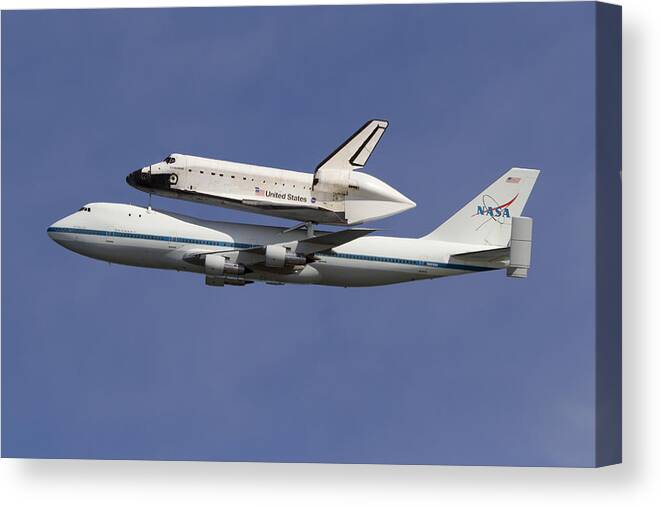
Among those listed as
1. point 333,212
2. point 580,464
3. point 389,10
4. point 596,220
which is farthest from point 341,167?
point 580,464

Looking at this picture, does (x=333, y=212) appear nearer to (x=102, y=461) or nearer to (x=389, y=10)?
(x=389, y=10)

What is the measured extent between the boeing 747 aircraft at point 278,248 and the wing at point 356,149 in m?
1.67

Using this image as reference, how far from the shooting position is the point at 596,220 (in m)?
27.7

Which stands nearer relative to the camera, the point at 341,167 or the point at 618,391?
the point at 618,391

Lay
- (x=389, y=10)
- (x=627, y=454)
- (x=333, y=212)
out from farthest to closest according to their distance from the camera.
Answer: (x=333, y=212) → (x=389, y=10) → (x=627, y=454)

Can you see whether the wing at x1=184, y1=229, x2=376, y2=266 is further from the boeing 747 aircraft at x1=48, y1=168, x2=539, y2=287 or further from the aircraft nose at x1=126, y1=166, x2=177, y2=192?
the aircraft nose at x1=126, y1=166, x2=177, y2=192

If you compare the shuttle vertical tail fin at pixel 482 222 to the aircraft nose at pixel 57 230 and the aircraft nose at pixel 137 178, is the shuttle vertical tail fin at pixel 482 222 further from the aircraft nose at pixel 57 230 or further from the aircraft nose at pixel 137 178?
the aircraft nose at pixel 57 230

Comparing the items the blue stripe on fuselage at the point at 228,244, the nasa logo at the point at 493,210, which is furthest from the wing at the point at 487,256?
the nasa logo at the point at 493,210

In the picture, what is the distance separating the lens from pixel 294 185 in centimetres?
3150

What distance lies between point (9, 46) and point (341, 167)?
7.22 meters

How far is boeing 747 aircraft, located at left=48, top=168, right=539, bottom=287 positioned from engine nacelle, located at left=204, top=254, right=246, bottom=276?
0.9 inches

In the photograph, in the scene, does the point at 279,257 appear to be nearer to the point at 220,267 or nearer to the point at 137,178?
the point at 220,267

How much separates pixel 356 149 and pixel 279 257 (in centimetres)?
294

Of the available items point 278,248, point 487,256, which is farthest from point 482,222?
point 278,248
